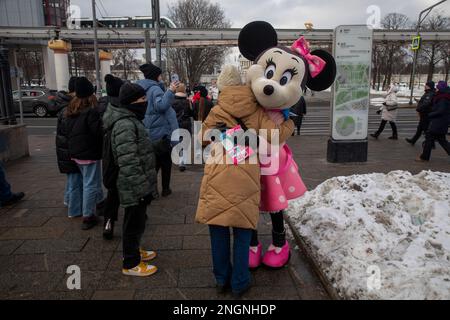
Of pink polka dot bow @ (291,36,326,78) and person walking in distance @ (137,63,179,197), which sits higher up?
pink polka dot bow @ (291,36,326,78)

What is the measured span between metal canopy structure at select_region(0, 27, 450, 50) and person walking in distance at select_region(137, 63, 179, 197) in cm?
2686

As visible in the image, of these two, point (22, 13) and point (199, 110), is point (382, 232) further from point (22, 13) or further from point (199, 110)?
point (22, 13)

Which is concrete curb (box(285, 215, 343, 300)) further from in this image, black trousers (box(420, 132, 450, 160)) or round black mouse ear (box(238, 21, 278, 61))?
black trousers (box(420, 132, 450, 160))

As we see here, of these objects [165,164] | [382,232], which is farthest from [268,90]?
[165,164]

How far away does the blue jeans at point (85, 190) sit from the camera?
4.74 meters

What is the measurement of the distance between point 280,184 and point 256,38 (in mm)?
1364

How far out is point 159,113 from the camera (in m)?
5.70

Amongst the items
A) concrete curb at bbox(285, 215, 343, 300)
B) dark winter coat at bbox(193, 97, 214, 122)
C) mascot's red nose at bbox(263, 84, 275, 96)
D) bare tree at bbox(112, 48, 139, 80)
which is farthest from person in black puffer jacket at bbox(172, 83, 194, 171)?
bare tree at bbox(112, 48, 139, 80)

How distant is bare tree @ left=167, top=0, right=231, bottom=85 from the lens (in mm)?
49656

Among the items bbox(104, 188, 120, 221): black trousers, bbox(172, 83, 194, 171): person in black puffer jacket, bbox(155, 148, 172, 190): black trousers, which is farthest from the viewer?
bbox(172, 83, 194, 171): person in black puffer jacket

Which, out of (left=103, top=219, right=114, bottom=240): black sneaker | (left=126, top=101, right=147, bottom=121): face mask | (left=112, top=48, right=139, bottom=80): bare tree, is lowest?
(left=103, top=219, right=114, bottom=240): black sneaker

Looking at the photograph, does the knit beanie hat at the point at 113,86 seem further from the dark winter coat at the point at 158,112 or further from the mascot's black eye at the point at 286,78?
the mascot's black eye at the point at 286,78

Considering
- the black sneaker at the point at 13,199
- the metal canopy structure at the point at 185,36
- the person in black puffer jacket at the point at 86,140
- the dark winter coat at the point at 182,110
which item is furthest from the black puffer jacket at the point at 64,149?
the metal canopy structure at the point at 185,36

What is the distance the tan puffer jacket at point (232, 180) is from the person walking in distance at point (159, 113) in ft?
8.29
